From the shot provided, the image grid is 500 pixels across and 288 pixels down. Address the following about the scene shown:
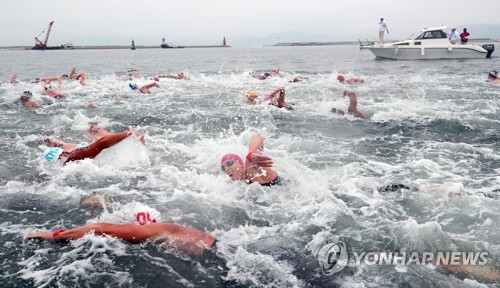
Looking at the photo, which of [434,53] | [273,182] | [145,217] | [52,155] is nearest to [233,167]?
[273,182]

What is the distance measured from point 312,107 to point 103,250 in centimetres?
1080

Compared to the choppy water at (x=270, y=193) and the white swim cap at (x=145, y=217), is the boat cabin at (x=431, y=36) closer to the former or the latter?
the choppy water at (x=270, y=193)

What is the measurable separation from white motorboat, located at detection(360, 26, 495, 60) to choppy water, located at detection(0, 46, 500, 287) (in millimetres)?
22098

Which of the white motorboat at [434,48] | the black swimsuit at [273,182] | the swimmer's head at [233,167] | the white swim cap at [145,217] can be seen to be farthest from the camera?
the white motorboat at [434,48]

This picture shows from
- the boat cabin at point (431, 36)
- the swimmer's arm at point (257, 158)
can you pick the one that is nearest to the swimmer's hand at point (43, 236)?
the swimmer's arm at point (257, 158)

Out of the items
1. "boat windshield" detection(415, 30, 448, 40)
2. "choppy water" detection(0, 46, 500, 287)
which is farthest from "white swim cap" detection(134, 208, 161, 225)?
"boat windshield" detection(415, 30, 448, 40)

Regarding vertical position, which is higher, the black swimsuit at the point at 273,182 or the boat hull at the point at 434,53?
the boat hull at the point at 434,53

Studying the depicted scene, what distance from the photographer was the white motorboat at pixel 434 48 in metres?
32.6

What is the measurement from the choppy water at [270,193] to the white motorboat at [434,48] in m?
22.1

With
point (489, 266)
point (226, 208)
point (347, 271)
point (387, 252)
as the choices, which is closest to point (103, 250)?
point (226, 208)

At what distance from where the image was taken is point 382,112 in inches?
493

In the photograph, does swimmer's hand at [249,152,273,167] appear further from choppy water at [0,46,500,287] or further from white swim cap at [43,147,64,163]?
white swim cap at [43,147,64,163]

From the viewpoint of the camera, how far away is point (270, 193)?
20.9ft

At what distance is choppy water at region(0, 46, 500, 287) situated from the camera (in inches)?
167
